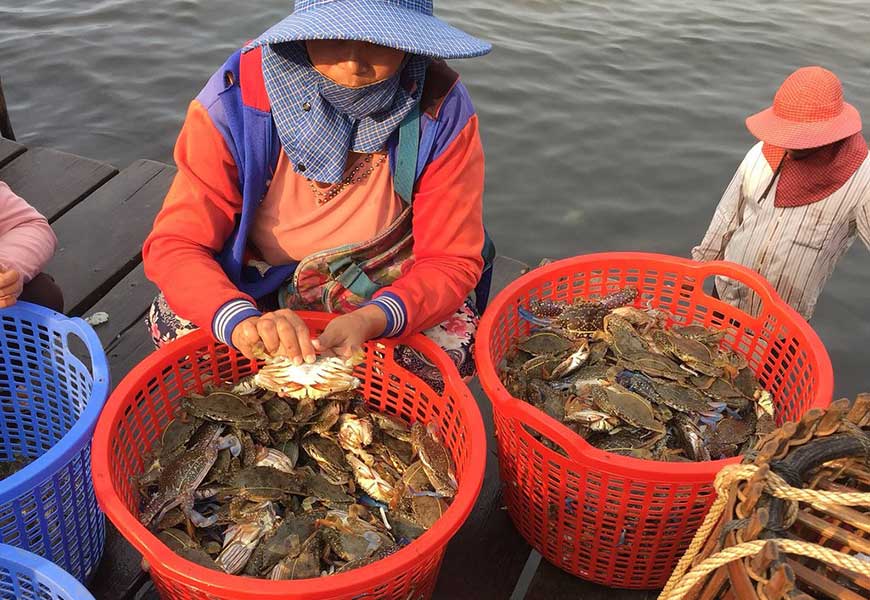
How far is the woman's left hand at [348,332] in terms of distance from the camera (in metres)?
2.08

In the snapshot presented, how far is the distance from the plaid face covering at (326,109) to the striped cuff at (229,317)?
1.49 ft

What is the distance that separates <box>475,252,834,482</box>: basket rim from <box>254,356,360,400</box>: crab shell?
0.38 metres

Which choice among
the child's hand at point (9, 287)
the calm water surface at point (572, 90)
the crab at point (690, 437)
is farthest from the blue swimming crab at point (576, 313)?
the calm water surface at point (572, 90)

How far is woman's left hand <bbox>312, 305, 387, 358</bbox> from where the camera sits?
2.08 meters

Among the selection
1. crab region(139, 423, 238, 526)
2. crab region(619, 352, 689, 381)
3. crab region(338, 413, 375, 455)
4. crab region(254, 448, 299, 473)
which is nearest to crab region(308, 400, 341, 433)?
crab region(338, 413, 375, 455)

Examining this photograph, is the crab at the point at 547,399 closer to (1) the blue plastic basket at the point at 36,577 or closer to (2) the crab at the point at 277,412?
(2) the crab at the point at 277,412

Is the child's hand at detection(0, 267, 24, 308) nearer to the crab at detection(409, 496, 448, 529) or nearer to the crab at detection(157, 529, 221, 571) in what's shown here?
the crab at detection(157, 529, 221, 571)

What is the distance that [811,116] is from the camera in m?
2.78

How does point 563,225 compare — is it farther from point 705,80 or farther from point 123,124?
point 123,124

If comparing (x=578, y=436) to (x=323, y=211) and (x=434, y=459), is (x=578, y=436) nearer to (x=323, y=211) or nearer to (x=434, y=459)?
(x=434, y=459)

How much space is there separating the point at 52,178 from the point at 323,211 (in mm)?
2236

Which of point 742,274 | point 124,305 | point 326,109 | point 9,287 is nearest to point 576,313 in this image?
point 742,274

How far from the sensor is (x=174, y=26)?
24.3ft

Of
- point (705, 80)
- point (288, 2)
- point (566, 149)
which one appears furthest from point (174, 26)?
point (705, 80)
